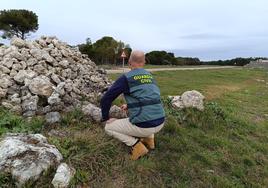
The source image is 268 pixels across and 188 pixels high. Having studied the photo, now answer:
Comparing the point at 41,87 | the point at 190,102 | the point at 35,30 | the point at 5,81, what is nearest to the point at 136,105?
the point at 41,87

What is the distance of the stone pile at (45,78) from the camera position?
544 cm

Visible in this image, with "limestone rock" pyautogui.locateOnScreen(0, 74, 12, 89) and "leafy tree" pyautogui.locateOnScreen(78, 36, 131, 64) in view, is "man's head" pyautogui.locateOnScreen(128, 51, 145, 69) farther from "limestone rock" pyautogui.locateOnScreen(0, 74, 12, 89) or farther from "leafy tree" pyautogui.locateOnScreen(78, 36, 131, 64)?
"leafy tree" pyautogui.locateOnScreen(78, 36, 131, 64)

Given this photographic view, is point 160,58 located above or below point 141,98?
below

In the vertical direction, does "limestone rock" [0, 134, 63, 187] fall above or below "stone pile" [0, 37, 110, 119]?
below

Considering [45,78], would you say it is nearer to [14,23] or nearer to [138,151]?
[138,151]

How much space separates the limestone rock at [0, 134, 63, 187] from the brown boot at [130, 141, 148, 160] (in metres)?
0.96

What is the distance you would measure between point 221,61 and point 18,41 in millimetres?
63152

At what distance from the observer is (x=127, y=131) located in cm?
412

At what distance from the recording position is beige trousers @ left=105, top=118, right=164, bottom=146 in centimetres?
409

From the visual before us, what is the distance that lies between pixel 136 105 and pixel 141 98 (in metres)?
0.11

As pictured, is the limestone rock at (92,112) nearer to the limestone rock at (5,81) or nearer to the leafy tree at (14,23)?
the limestone rock at (5,81)

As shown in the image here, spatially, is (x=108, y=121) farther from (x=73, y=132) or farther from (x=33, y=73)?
(x=33, y=73)

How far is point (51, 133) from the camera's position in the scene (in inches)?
180

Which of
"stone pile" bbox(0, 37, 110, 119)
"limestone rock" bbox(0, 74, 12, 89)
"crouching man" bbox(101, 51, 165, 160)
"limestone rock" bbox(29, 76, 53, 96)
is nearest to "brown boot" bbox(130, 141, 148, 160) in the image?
"crouching man" bbox(101, 51, 165, 160)
